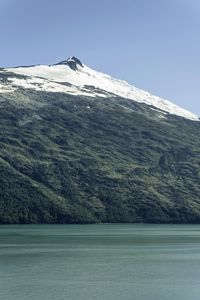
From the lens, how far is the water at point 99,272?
97381 mm

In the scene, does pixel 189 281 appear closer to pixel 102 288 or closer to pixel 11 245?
pixel 102 288

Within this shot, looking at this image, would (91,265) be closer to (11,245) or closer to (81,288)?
(81,288)

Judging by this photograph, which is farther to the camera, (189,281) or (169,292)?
(189,281)

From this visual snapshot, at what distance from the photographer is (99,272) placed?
399 ft

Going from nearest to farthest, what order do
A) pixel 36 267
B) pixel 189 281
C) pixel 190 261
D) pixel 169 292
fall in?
pixel 169 292 → pixel 189 281 → pixel 36 267 → pixel 190 261

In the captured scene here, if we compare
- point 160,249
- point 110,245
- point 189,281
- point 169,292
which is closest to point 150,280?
point 189,281

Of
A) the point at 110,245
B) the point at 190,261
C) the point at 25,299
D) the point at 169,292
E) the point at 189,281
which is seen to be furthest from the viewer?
the point at 110,245

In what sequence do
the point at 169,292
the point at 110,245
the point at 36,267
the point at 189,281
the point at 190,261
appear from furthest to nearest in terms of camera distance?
the point at 110,245
the point at 190,261
the point at 36,267
the point at 189,281
the point at 169,292

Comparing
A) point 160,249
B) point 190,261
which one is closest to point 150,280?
point 190,261

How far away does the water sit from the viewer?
97381 mm

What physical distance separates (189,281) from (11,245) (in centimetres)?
8467

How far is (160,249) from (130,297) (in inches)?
3249

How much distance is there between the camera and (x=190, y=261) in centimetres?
14325

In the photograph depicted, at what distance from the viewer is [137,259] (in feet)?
485
